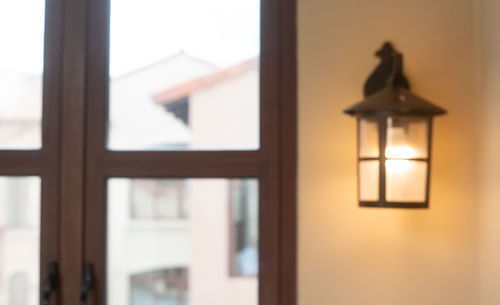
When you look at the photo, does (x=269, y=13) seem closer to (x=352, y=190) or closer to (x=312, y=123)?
(x=312, y=123)

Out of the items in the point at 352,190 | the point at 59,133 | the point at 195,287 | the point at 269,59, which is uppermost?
the point at 269,59

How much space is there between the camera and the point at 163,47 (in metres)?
2.14

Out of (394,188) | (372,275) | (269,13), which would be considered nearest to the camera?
(394,188)

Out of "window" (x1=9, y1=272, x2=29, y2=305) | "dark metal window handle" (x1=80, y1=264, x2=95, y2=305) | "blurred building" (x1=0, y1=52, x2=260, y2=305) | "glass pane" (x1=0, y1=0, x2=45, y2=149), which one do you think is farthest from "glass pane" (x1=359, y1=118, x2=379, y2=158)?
"window" (x1=9, y1=272, x2=29, y2=305)

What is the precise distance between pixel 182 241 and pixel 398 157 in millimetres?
754

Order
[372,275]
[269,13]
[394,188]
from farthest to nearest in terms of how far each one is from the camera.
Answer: [269,13] < [372,275] < [394,188]

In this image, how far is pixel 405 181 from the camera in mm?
1727

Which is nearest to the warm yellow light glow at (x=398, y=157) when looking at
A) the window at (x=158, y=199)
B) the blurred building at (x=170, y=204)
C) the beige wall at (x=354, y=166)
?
the beige wall at (x=354, y=166)

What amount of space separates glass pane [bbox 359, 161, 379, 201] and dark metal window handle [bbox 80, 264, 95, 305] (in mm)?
880

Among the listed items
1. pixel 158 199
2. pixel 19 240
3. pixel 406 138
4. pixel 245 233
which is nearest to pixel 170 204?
pixel 158 199

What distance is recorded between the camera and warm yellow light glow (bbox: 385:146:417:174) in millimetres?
1720

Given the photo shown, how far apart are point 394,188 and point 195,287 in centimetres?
74

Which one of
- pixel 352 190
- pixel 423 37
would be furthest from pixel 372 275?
pixel 423 37

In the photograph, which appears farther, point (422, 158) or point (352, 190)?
point (352, 190)
